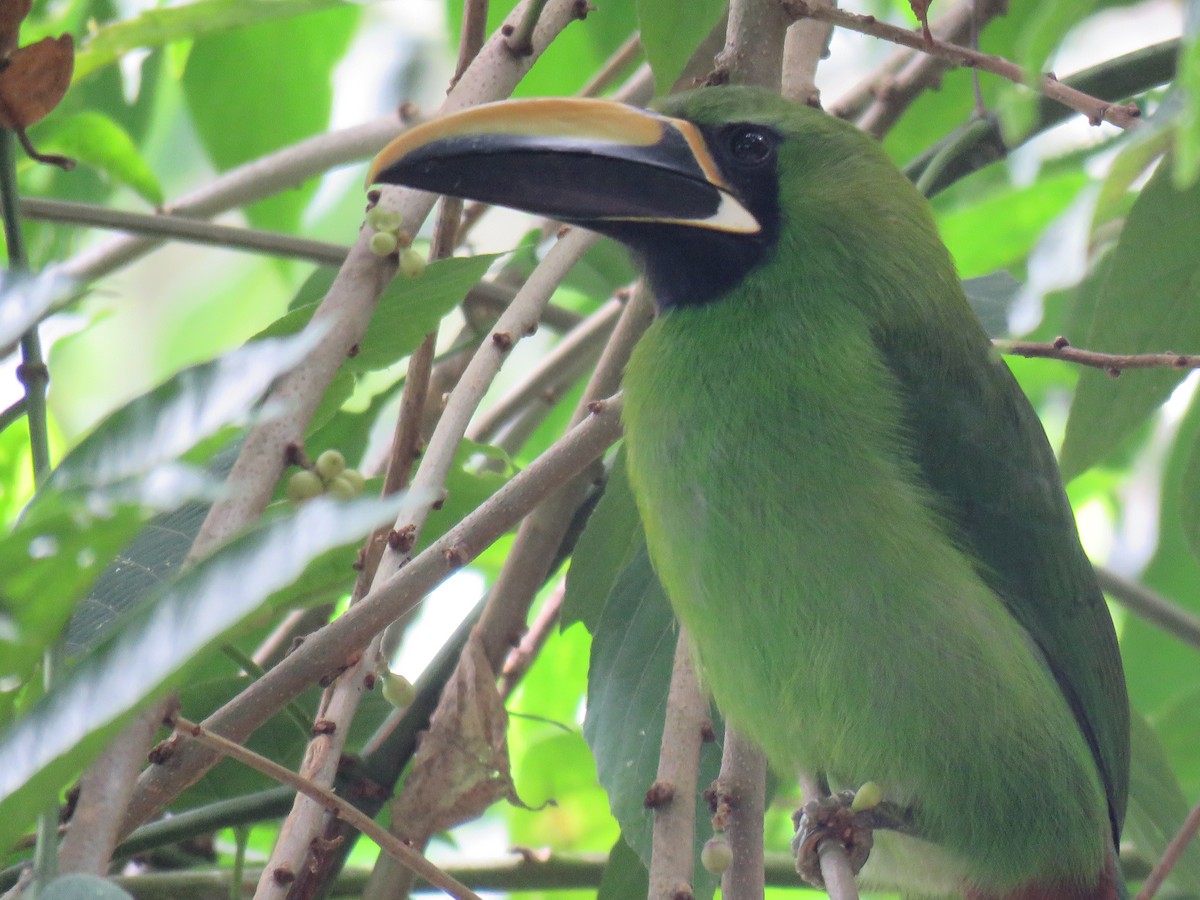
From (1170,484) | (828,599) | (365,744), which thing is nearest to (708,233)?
(828,599)

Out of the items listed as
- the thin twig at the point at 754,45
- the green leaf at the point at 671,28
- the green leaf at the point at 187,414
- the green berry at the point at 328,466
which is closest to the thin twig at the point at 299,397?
the green berry at the point at 328,466

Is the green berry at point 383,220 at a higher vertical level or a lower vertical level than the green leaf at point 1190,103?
lower

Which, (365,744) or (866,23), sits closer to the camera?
(866,23)

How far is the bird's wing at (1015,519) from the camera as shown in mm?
2537

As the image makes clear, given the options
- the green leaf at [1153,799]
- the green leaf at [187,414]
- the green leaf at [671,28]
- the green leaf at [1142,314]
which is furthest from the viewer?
the green leaf at [1153,799]

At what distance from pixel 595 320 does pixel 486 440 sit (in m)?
0.36

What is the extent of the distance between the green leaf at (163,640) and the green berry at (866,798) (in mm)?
1468

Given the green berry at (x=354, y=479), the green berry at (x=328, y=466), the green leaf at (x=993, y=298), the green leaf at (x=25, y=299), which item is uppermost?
the green leaf at (x=25, y=299)

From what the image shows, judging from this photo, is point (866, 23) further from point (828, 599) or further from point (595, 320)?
point (595, 320)

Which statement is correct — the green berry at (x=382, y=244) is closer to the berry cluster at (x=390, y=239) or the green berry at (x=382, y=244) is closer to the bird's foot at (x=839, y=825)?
the berry cluster at (x=390, y=239)

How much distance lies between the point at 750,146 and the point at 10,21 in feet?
4.21

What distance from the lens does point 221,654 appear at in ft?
8.06

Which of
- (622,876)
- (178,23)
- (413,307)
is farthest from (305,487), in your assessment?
(178,23)

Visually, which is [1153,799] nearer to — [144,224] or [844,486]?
[844,486]
